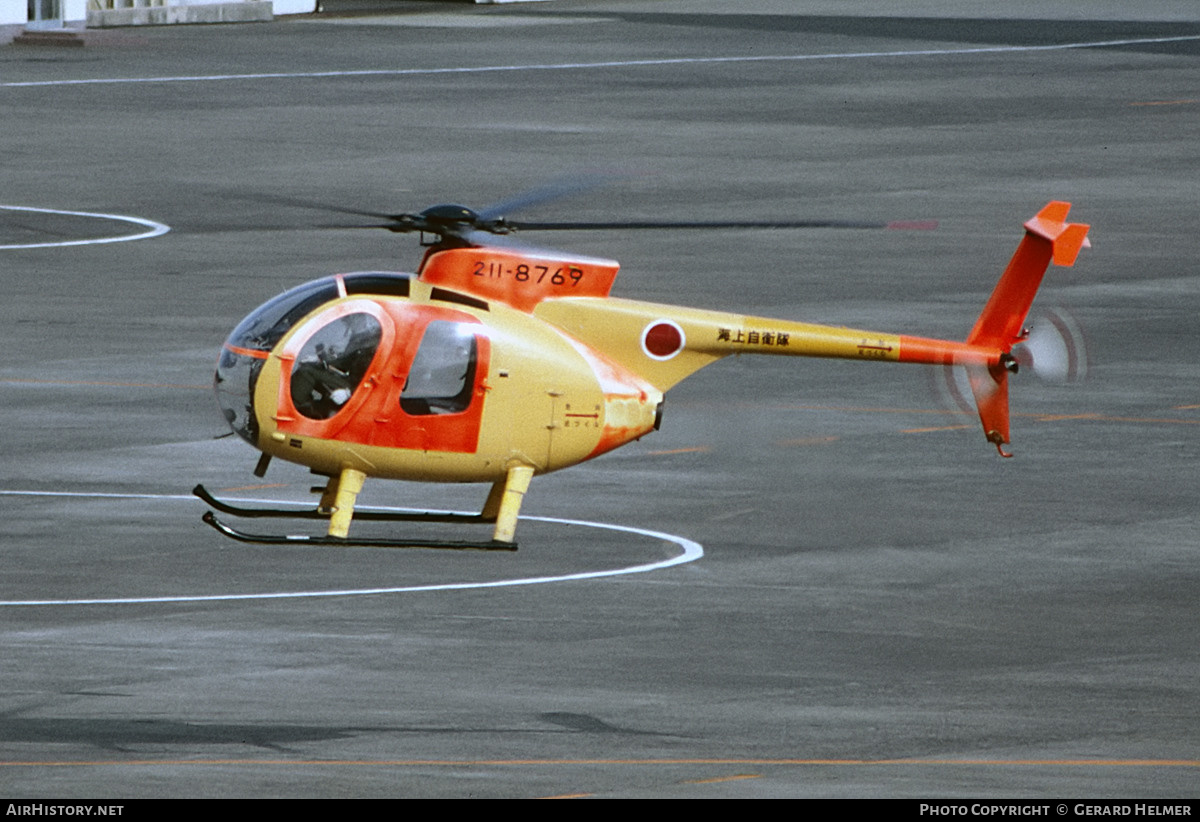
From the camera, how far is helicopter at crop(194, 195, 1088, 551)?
3050 cm

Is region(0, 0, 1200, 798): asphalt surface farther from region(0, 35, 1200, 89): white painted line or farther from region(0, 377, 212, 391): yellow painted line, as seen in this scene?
region(0, 35, 1200, 89): white painted line

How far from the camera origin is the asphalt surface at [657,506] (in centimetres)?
3200

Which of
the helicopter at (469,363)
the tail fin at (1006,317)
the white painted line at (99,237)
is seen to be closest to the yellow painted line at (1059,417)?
the tail fin at (1006,317)

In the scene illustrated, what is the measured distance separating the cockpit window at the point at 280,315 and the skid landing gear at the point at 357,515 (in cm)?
168

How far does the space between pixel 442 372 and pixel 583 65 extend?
258 ft

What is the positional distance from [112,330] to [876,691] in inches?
1143

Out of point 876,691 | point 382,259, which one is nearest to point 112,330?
point 382,259

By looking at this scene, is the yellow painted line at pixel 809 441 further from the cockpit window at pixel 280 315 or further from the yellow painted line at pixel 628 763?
the cockpit window at pixel 280 315

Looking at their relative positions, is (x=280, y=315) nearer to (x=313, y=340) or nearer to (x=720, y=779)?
(x=313, y=340)

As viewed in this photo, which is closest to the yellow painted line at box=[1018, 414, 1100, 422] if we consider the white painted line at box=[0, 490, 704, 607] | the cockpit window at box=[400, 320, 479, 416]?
the white painted line at box=[0, 490, 704, 607]

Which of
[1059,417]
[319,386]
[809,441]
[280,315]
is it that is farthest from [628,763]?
[1059,417]

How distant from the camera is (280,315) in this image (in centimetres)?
3061

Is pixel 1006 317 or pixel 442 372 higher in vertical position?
pixel 1006 317
